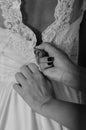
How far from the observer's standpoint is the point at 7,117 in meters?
0.65

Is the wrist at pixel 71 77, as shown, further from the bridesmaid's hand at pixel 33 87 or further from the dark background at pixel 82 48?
the dark background at pixel 82 48

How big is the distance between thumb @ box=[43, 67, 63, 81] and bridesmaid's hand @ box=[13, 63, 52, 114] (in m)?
0.01

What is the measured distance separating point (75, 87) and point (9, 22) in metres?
0.22

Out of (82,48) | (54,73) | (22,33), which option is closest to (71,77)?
(54,73)

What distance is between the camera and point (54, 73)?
0.67 metres

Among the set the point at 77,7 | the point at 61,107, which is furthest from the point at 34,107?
the point at 77,7

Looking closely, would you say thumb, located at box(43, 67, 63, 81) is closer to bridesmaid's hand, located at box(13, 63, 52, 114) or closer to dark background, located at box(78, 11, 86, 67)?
bridesmaid's hand, located at box(13, 63, 52, 114)

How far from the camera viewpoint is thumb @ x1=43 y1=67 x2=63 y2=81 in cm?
66

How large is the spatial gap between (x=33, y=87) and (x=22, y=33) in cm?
13

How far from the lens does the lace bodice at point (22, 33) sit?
64 cm

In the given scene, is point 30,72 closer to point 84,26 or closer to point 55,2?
point 55,2

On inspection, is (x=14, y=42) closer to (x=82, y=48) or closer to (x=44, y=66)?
(x=44, y=66)

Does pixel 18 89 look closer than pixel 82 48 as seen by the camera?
Yes

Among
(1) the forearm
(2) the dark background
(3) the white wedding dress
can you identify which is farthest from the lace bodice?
(2) the dark background
